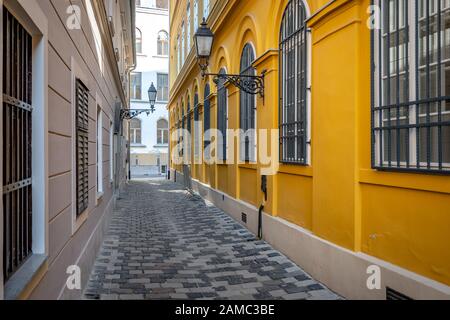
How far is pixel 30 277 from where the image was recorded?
2.70m

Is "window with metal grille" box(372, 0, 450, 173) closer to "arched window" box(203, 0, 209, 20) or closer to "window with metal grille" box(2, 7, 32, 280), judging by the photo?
"window with metal grille" box(2, 7, 32, 280)

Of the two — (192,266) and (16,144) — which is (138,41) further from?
(16,144)

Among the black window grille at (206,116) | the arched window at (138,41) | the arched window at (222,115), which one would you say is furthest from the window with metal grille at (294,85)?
the arched window at (138,41)

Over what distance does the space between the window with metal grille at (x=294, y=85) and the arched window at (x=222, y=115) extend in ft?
13.6

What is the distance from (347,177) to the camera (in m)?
4.79

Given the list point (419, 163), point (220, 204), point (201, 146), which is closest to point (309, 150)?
point (419, 163)

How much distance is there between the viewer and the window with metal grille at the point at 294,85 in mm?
6281

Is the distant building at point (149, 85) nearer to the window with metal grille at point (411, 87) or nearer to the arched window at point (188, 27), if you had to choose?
the arched window at point (188, 27)

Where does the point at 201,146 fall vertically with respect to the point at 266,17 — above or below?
below

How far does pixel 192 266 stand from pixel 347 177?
8.90 feet

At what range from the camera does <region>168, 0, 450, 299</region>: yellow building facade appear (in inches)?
145

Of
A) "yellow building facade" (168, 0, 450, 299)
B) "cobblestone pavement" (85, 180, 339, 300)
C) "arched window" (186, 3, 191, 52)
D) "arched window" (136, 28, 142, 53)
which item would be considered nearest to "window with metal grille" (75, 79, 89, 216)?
"cobblestone pavement" (85, 180, 339, 300)

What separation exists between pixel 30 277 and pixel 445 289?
10.1 feet

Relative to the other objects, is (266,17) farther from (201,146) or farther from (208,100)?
(201,146)
